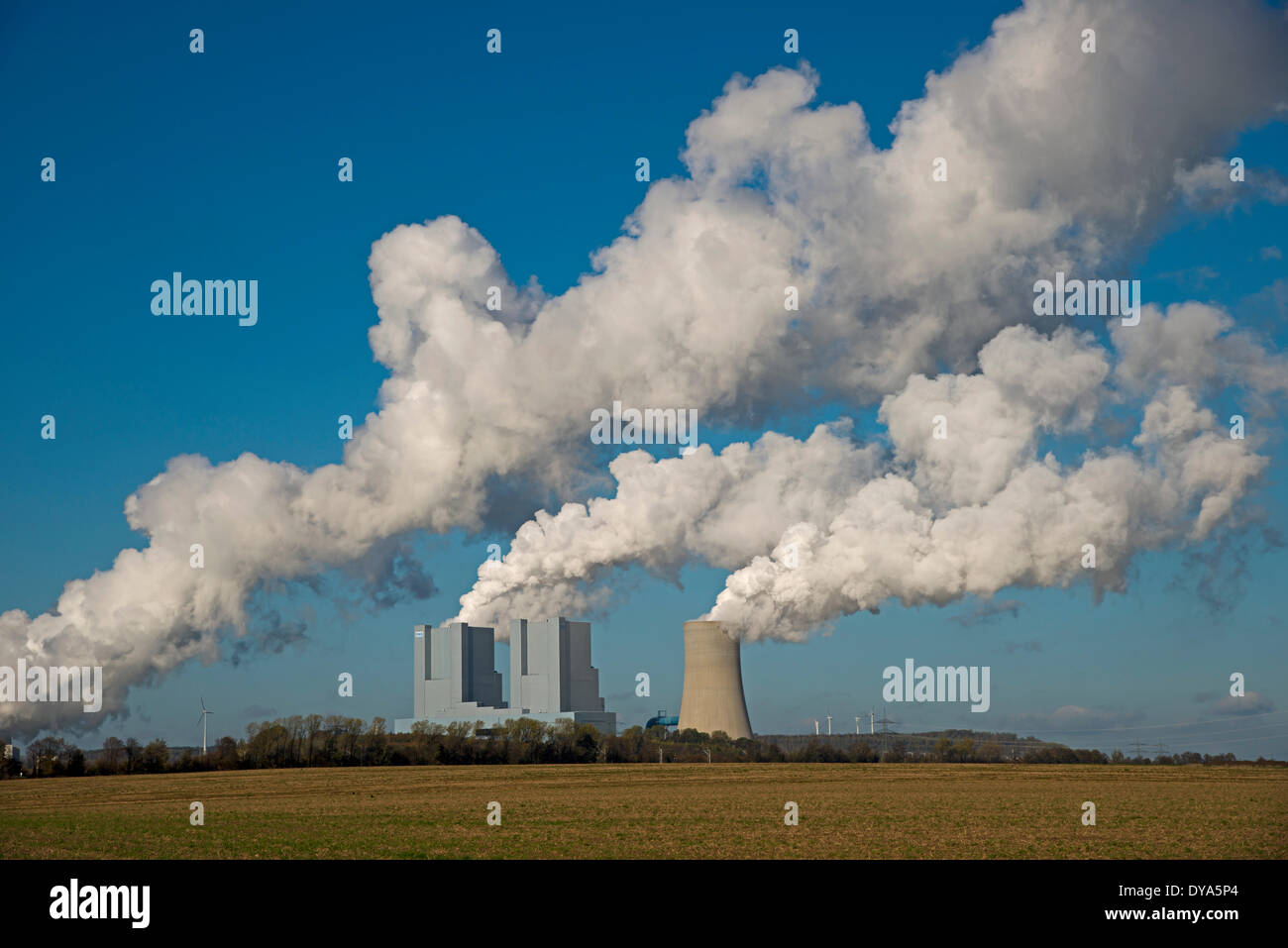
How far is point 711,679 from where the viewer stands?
82.4 meters

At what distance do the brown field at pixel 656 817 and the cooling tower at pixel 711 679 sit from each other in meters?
9.98

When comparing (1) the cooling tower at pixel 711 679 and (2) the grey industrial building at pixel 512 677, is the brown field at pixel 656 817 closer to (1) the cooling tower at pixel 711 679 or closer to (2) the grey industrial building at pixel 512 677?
(1) the cooling tower at pixel 711 679

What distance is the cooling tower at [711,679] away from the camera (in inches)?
3243

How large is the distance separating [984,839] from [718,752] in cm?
6579

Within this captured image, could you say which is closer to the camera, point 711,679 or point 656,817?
point 656,817

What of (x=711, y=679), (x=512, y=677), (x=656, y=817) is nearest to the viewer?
(x=656, y=817)

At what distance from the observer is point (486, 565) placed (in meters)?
102

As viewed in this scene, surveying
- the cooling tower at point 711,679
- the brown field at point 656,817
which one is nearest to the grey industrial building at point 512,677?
the cooling tower at point 711,679

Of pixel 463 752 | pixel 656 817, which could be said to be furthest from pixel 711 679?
pixel 656 817

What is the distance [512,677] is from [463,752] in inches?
805

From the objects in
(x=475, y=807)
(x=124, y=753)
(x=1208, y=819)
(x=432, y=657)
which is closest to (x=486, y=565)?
(x=432, y=657)

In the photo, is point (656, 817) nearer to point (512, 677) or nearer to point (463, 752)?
point (463, 752)

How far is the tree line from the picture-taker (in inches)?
3482
